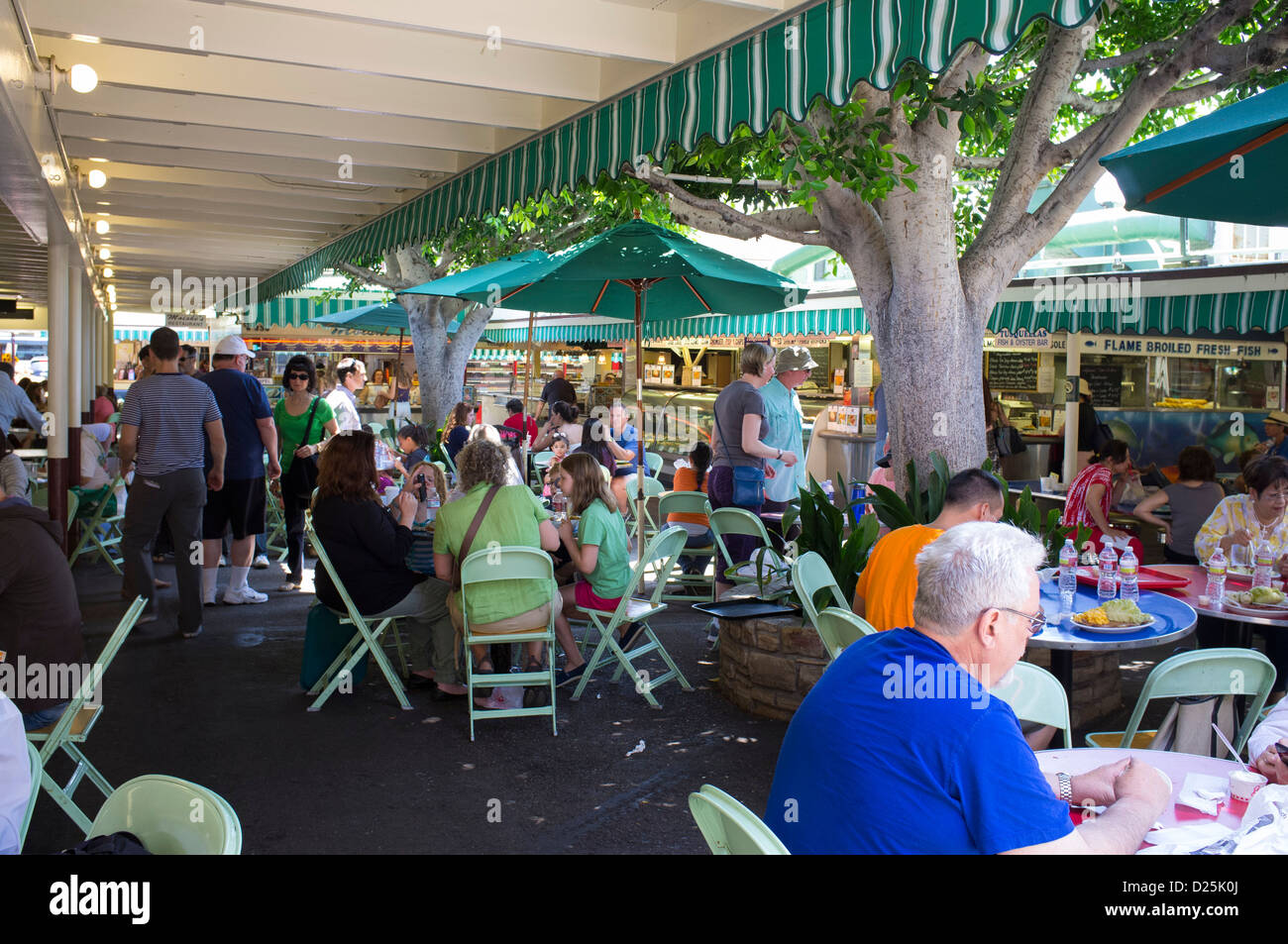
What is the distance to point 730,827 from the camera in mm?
2051

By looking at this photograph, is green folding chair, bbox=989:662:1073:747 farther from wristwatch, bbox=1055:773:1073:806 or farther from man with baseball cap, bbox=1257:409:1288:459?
man with baseball cap, bbox=1257:409:1288:459

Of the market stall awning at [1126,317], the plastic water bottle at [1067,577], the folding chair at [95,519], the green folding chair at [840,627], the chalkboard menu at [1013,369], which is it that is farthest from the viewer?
the chalkboard menu at [1013,369]

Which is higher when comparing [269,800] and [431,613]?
[431,613]

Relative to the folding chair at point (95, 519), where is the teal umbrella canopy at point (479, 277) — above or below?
above

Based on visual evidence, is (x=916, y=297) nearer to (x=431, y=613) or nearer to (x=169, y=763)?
(x=431, y=613)

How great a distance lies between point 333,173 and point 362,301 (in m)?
16.0

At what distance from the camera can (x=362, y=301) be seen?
23875 mm

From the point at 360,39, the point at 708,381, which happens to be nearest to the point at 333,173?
the point at 360,39

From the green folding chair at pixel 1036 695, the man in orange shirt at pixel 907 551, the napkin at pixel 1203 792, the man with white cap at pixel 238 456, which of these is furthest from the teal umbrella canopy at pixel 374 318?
the napkin at pixel 1203 792

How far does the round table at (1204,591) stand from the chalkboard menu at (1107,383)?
19.3ft

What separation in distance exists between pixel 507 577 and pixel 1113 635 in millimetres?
2664

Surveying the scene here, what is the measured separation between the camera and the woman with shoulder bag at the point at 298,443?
849cm

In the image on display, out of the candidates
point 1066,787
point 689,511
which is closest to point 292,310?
point 689,511

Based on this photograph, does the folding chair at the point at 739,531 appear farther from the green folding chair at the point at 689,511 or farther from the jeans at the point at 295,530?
the jeans at the point at 295,530
